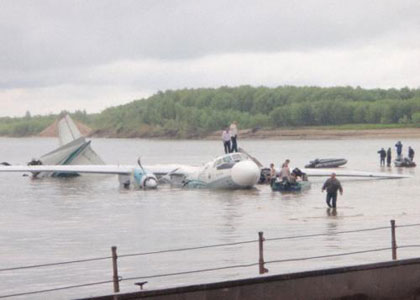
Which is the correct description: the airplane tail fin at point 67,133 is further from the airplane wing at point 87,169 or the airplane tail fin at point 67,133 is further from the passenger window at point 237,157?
the passenger window at point 237,157

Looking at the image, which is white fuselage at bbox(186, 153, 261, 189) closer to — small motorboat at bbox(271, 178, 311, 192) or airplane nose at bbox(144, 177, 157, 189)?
small motorboat at bbox(271, 178, 311, 192)

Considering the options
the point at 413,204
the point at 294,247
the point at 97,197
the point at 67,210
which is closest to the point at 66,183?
the point at 97,197

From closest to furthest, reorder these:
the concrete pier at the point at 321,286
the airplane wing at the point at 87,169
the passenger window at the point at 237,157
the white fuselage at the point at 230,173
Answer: the concrete pier at the point at 321,286 < the white fuselage at the point at 230,173 < the passenger window at the point at 237,157 < the airplane wing at the point at 87,169

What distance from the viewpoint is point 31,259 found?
22594mm

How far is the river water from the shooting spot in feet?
64.4

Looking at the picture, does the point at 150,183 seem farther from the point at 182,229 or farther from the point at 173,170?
the point at 182,229

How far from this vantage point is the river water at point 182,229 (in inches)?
773

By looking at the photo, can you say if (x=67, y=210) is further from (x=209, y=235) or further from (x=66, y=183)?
(x=66, y=183)

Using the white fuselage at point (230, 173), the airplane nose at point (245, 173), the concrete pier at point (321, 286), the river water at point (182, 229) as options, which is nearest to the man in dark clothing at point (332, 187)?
the river water at point (182, 229)

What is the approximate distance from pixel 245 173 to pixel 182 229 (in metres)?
15.4

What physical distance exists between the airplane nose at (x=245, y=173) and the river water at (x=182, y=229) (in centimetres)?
57

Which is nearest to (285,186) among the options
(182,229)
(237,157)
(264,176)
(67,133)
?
(237,157)

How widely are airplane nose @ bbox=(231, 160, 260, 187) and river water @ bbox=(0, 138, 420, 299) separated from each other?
575mm

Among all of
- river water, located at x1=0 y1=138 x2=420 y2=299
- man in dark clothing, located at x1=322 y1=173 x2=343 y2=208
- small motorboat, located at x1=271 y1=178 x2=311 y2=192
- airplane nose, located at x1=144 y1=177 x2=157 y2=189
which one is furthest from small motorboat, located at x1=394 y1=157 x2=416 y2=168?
man in dark clothing, located at x1=322 y1=173 x2=343 y2=208
